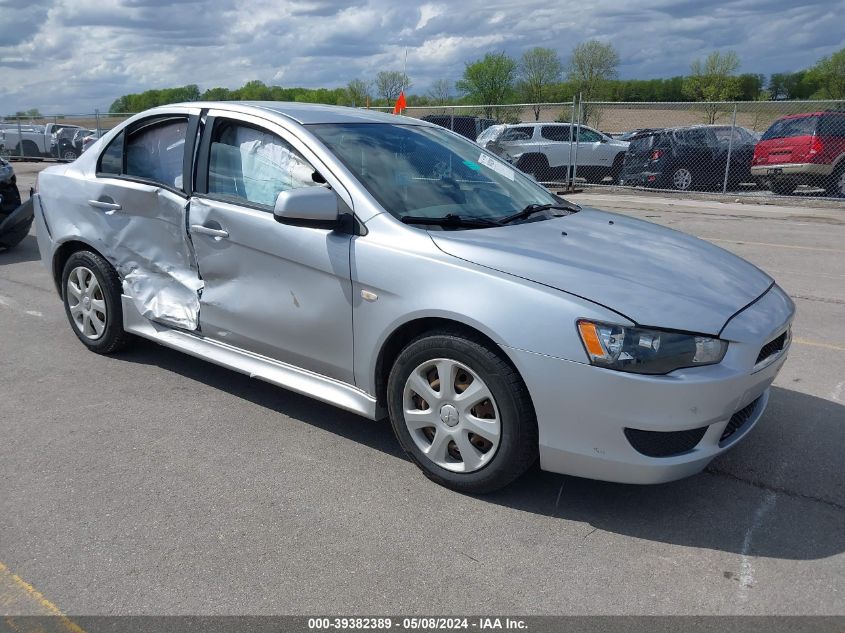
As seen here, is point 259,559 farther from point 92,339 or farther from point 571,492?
point 92,339

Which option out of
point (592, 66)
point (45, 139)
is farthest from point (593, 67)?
point (45, 139)

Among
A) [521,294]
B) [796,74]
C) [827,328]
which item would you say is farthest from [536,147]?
[796,74]

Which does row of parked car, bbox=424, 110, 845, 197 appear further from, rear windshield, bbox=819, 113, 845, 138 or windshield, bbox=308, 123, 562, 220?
windshield, bbox=308, 123, 562, 220

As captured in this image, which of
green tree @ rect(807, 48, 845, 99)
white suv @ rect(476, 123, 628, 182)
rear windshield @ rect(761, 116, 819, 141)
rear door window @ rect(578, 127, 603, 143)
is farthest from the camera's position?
green tree @ rect(807, 48, 845, 99)

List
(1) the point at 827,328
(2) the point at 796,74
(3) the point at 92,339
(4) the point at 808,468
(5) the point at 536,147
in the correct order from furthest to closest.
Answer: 1. (2) the point at 796,74
2. (5) the point at 536,147
3. (1) the point at 827,328
4. (3) the point at 92,339
5. (4) the point at 808,468

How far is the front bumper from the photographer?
9.68 feet

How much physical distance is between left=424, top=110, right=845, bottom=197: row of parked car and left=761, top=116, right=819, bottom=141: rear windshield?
19mm

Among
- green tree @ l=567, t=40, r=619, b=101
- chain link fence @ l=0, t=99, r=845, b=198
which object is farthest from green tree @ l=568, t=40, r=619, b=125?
chain link fence @ l=0, t=99, r=845, b=198

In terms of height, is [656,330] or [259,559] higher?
[656,330]

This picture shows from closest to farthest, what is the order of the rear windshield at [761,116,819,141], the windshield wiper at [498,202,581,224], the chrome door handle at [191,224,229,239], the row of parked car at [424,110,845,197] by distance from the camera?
the windshield wiper at [498,202,581,224], the chrome door handle at [191,224,229,239], the rear windshield at [761,116,819,141], the row of parked car at [424,110,845,197]

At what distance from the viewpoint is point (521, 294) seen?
10.3 ft

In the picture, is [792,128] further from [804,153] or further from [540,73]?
[540,73]

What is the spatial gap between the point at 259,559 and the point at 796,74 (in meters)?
89.5

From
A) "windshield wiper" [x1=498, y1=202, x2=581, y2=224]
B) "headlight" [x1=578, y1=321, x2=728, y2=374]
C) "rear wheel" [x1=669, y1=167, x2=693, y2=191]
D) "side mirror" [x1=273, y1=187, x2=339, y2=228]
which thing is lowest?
"rear wheel" [x1=669, y1=167, x2=693, y2=191]
